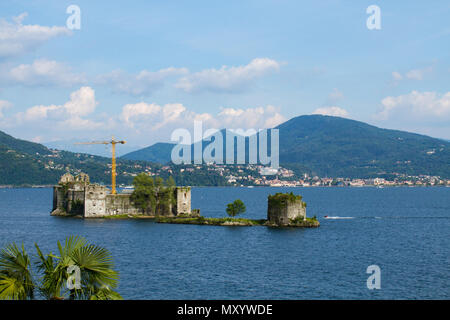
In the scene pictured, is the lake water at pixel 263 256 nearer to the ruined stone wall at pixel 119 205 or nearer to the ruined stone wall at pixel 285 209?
the ruined stone wall at pixel 285 209

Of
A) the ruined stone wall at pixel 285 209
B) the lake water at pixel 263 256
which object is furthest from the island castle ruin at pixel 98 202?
the ruined stone wall at pixel 285 209

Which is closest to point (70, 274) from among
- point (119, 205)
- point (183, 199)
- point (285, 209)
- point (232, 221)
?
point (285, 209)

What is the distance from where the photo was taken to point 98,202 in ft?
376

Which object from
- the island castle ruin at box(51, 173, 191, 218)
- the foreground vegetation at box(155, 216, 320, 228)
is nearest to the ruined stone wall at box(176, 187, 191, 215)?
the island castle ruin at box(51, 173, 191, 218)

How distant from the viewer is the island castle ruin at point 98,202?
11412cm

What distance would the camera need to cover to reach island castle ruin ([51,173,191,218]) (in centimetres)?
11412

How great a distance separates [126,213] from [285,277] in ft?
224

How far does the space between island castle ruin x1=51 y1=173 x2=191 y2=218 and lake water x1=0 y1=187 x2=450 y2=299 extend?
463cm

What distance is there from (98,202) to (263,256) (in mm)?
55756

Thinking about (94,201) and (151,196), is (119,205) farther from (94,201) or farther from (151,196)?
(151,196)

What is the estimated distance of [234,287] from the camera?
5000 cm

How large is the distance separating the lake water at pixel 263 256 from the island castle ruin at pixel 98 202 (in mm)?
4635
